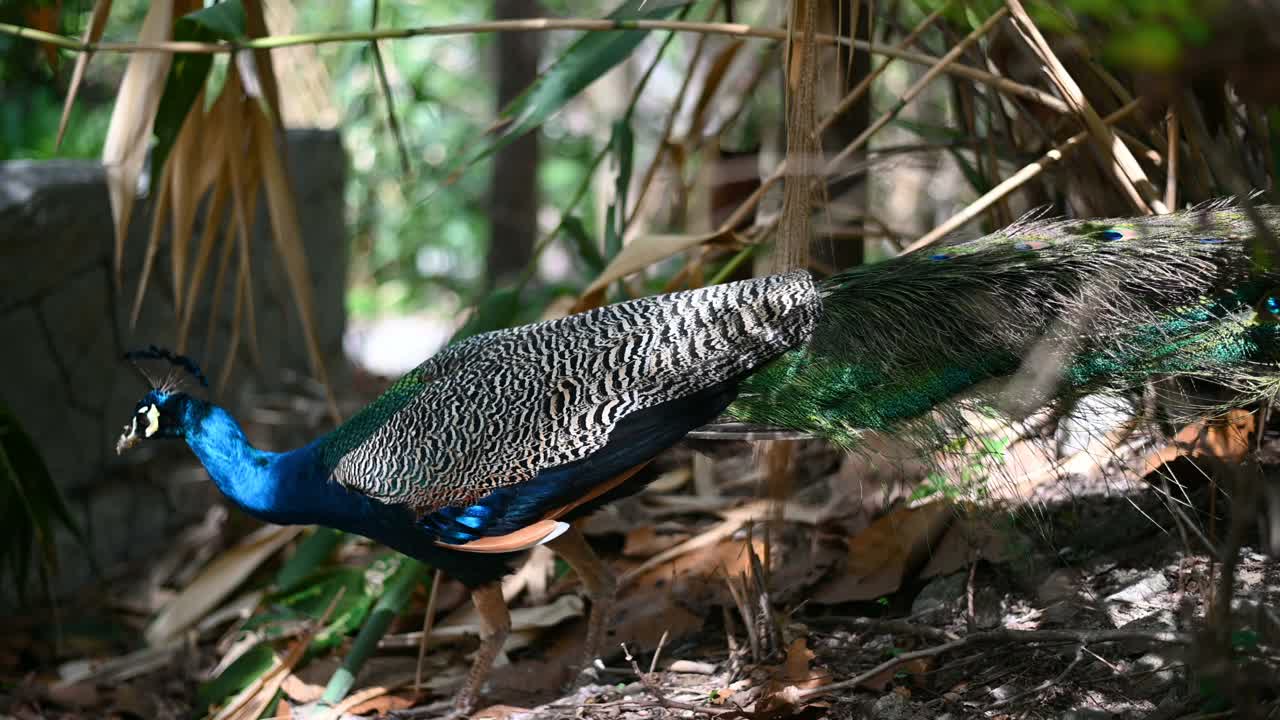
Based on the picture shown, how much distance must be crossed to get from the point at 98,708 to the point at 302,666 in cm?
66

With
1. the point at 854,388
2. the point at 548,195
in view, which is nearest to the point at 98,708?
the point at 854,388

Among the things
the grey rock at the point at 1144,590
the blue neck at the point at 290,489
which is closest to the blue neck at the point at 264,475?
the blue neck at the point at 290,489

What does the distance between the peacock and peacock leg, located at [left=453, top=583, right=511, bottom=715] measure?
0.03 metres

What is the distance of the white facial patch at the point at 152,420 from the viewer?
3037 mm

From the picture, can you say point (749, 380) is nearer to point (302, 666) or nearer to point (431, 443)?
point (431, 443)

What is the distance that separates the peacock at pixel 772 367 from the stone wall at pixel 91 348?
4.17ft

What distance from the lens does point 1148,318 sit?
2.28 meters

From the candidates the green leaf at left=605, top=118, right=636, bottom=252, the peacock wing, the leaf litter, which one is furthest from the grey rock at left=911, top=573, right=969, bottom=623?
the green leaf at left=605, top=118, right=636, bottom=252

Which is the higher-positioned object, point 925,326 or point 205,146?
point 205,146

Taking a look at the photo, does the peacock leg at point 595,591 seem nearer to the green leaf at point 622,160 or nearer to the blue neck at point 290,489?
the blue neck at point 290,489

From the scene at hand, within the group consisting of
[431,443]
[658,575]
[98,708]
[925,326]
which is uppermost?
[925,326]

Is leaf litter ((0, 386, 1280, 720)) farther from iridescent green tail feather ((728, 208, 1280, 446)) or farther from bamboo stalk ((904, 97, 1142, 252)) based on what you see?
bamboo stalk ((904, 97, 1142, 252))

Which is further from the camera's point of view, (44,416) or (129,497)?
(129,497)

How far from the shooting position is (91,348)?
4387mm
